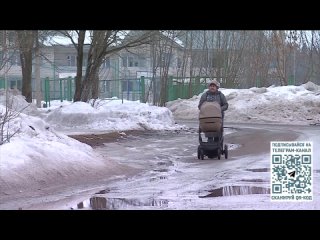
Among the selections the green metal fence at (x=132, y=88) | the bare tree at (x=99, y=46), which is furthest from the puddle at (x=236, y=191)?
the green metal fence at (x=132, y=88)

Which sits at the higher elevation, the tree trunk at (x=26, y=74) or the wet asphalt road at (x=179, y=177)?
the tree trunk at (x=26, y=74)

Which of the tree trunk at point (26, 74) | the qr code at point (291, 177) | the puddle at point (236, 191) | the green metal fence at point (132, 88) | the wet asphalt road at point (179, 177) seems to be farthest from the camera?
the green metal fence at point (132, 88)

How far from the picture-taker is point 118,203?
8.77 m

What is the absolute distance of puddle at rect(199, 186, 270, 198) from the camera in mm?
9418

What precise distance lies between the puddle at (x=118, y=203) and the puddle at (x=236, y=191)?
1.04m

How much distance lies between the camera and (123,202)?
347 inches

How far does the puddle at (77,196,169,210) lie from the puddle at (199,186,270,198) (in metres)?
1.04

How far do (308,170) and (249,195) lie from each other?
1021mm

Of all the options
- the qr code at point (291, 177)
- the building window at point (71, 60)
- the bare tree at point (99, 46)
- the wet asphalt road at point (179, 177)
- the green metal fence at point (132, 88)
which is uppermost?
the building window at point (71, 60)

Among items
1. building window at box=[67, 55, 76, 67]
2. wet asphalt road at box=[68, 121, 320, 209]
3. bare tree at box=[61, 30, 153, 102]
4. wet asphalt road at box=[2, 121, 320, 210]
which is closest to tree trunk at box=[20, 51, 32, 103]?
bare tree at box=[61, 30, 153, 102]

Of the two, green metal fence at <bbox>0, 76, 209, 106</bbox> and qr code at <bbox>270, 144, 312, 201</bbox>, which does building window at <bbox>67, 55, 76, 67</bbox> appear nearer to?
green metal fence at <bbox>0, 76, 209, 106</bbox>

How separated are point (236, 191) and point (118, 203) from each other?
2.03m

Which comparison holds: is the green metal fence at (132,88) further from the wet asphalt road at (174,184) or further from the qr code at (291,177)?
the qr code at (291,177)

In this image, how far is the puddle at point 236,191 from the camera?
9418 mm
